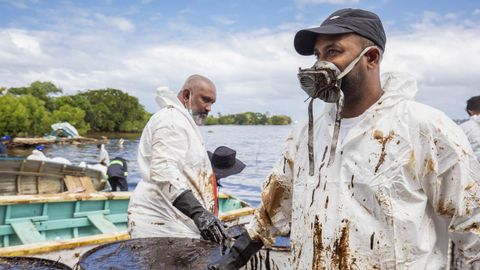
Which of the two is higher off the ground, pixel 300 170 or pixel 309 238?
pixel 300 170

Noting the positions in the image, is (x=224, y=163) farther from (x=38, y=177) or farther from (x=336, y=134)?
(x=38, y=177)

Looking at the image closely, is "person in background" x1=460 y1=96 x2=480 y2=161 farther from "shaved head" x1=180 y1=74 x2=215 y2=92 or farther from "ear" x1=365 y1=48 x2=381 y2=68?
"ear" x1=365 y1=48 x2=381 y2=68

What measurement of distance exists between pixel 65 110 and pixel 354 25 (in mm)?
87471

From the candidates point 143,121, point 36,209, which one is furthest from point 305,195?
point 143,121

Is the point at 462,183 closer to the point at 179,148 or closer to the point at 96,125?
the point at 179,148

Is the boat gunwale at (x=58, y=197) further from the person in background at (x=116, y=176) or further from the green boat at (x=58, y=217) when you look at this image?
the person in background at (x=116, y=176)

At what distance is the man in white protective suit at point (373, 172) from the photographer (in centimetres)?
164

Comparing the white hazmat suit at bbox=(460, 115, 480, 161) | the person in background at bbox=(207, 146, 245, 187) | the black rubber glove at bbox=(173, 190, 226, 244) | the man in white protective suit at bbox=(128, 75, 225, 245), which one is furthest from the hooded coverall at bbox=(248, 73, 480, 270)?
the white hazmat suit at bbox=(460, 115, 480, 161)

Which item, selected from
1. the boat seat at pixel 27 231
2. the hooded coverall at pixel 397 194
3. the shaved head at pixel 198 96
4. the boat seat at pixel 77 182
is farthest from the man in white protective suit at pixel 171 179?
the boat seat at pixel 77 182

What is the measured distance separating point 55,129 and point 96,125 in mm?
33609

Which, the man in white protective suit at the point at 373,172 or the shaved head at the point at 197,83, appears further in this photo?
the shaved head at the point at 197,83

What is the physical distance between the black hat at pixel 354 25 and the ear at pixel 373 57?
0.13 ft

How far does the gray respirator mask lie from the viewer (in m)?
1.81

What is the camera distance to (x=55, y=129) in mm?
62531
